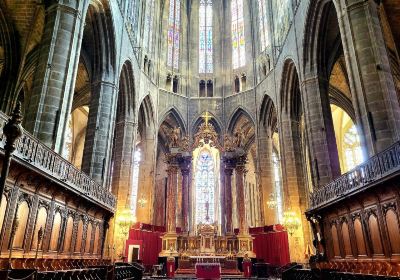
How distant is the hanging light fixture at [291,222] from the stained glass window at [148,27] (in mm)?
16998

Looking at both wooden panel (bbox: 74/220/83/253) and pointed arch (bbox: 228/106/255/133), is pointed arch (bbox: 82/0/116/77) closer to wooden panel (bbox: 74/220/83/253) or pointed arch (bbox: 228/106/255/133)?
wooden panel (bbox: 74/220/83/253)

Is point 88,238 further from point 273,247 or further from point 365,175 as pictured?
point 273,247

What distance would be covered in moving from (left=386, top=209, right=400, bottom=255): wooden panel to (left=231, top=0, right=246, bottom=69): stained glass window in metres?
22.8

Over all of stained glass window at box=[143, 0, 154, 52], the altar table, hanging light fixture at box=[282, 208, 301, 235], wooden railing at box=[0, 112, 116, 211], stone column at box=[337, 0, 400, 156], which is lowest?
the altar table

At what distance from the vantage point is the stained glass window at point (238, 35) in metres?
32.6

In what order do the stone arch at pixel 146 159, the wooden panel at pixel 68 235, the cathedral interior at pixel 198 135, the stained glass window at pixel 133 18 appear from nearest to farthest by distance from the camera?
the cathedral interior at pixel 198 135
the wooden panel at pixel 68 235
the stained glass window at pixel 133 18
the stone arch at pixel 146 159

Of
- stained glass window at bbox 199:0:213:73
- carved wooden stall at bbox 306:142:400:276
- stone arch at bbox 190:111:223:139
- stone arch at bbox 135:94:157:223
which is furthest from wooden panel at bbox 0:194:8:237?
stained glass window at bbox 199:0:213:73

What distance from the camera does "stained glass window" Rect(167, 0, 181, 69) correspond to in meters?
32.8

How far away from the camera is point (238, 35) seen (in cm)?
3341

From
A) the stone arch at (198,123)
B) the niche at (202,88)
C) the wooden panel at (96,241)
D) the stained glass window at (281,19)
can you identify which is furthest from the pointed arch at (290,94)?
the wooden panel at (96,241)

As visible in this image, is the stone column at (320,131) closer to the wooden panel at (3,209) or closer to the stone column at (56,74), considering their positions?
the stone column at (56,74)

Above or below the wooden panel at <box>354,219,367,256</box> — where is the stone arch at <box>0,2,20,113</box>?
above

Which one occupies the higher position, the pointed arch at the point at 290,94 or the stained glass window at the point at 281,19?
the stained glass window at the point at 281,19

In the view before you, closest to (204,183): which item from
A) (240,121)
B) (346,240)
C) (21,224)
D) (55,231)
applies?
(240,121)
